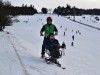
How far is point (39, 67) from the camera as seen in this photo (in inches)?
303

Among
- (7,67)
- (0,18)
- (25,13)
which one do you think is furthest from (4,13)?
(25,13)

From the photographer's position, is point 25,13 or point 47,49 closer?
point 47,49

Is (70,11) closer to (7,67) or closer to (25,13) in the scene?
(25,13)

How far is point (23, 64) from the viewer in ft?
25.7

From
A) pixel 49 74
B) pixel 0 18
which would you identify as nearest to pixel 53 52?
pixel 49 74

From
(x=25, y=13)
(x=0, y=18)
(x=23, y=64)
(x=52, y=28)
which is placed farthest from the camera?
(x=25, y=13)

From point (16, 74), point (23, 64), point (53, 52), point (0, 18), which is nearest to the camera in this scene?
point (16, 74)

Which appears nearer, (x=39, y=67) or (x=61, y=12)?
(x=39, y=67)

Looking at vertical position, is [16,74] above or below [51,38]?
below

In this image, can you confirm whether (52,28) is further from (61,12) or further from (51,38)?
(61,12)

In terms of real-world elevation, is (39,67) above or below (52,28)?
below

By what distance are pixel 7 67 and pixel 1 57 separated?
161cm

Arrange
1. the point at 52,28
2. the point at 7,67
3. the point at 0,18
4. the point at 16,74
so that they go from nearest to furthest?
the point at 16,74 < the point at 7,67 < the point at 52,28 < the point at 0,18

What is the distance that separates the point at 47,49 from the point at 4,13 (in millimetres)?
23188
